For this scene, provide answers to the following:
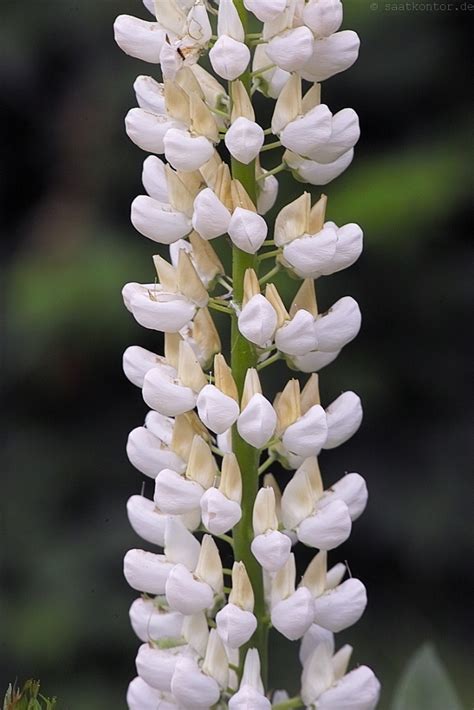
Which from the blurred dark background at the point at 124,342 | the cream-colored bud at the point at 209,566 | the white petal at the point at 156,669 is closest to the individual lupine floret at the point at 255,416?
the cream-colored bud at the point at 209,566

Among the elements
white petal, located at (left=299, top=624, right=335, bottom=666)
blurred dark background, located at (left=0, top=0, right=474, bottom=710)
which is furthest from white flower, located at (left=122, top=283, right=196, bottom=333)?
blurred dark background, located at (left=0, top=0, right=474, bottom=710)

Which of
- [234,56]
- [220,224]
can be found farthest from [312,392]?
[234,56]

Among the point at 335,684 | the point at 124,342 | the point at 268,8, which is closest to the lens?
the point at 268,8

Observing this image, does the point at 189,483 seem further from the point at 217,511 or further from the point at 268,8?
the point at 268,8

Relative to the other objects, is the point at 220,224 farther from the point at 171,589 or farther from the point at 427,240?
the point at 427,240

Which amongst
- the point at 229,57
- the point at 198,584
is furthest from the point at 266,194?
the point at 198,584

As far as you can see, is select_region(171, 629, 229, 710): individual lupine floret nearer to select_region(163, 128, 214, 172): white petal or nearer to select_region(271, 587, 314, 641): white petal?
select_region(271, 587, 314, 641): white petal
